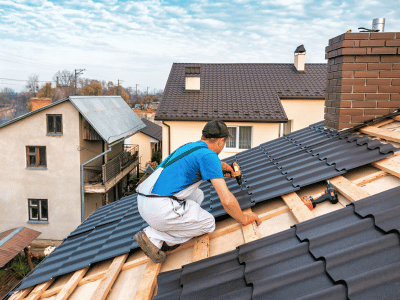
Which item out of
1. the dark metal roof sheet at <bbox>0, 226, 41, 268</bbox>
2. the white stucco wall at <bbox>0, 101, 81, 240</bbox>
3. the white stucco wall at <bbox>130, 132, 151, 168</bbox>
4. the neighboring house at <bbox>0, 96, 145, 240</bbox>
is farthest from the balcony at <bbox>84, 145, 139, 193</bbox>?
the white stucco wall at <bbox>130, 132, 151, 168</bbox>

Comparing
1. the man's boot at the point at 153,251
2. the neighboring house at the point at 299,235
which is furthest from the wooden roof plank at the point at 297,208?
the man's boot at the point at 153,251

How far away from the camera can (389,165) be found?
3.18 meters

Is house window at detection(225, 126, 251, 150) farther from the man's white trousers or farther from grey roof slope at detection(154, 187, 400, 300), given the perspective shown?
grey roof slope at detection(154, 187, 400, 300)

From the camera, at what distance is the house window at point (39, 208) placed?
17.9 m

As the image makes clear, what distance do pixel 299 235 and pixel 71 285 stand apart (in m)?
2.26

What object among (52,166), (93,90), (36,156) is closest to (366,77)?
(52,166)

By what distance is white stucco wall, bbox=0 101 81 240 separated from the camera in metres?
17.1

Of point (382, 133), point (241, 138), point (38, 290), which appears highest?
point (382, 133)

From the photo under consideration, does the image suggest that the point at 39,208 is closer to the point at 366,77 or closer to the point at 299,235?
the point at 366,77

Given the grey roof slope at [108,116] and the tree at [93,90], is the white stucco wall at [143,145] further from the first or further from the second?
the tree at [93,90]

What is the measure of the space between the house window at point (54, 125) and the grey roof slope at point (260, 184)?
43.4ft

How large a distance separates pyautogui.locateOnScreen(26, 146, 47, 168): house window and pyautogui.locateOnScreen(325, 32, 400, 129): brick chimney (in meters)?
16.7

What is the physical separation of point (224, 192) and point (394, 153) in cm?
206

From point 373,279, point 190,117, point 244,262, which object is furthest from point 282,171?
point 190,117
